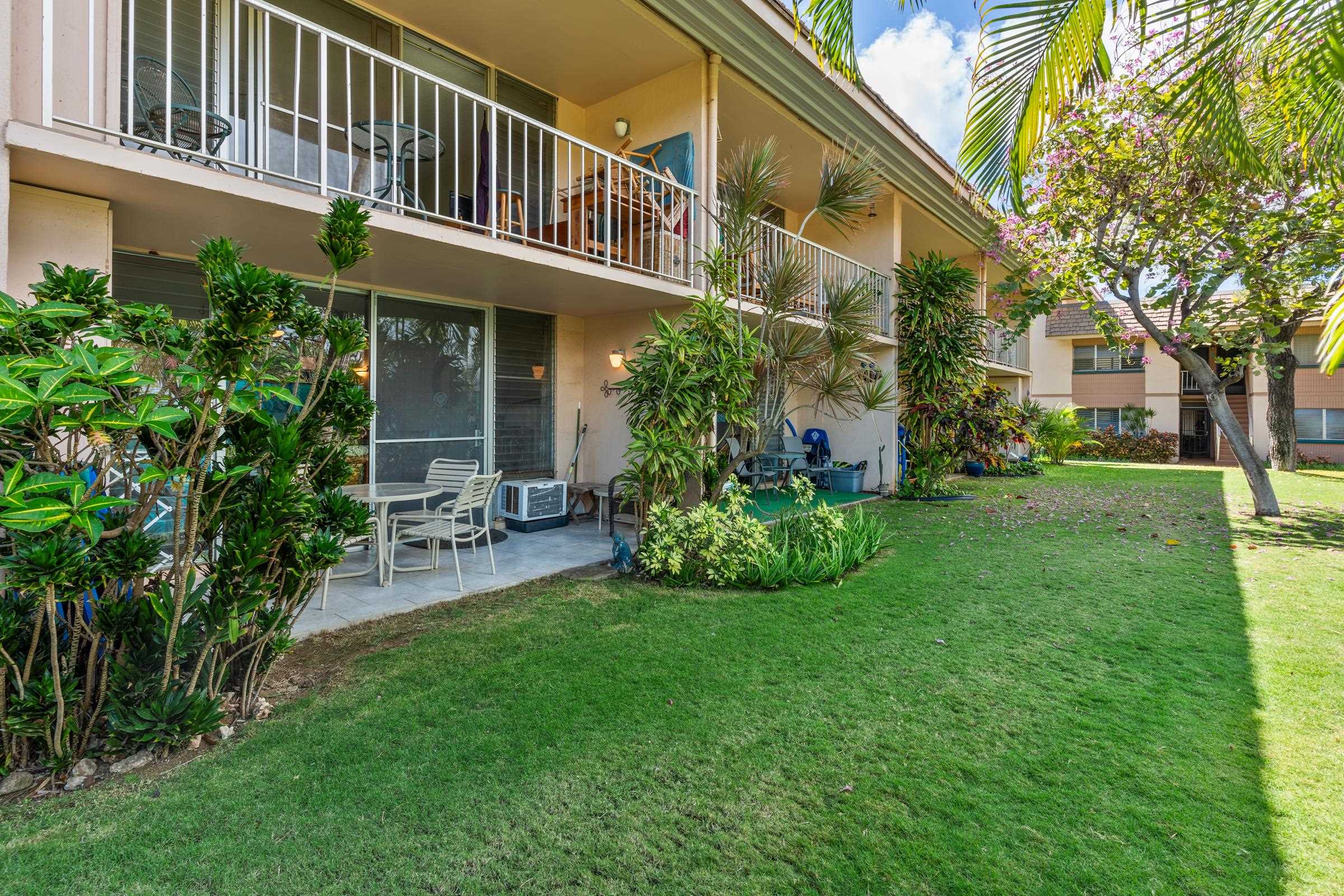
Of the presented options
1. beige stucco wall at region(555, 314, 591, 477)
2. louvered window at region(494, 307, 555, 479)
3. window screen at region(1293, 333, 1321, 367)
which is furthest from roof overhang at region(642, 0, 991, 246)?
window screen at region(1293, 333, 1321, 367)

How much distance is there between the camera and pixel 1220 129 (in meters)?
3.89

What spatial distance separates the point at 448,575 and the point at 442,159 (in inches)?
181

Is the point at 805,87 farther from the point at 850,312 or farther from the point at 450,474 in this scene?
the point at 450,474

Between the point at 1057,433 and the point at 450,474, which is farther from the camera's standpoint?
the point at 1057,433

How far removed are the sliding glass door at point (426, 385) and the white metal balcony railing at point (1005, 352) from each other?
10.5 m

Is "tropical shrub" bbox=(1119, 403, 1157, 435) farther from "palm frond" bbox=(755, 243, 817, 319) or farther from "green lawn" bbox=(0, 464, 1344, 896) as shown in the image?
"palm frond" bbox=(755, 243, 817, 319)

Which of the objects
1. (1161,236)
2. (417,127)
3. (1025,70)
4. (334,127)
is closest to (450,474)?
(417,127)

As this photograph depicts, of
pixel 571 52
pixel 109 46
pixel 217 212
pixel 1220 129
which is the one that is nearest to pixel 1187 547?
pixel 1220 129

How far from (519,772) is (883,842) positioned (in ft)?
4.60

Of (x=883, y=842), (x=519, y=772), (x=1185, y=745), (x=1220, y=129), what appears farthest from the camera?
(x=1220, y=129)

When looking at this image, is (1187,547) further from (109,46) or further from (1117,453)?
(1117,453)

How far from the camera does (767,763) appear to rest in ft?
8.59

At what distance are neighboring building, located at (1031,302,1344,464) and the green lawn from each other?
70.0ft

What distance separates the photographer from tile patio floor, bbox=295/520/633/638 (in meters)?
4.49
